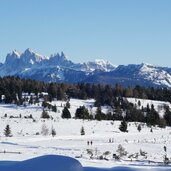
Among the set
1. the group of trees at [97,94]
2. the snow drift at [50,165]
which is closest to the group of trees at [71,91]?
the group of trees at [97,94]

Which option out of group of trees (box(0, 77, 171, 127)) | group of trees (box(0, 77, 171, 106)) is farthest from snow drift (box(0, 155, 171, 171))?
group of trees (box(0, 77, 171, 106))

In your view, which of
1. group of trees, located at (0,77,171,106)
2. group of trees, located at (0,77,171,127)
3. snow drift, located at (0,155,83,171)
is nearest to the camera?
snow drift, located at (0,155,83,171)

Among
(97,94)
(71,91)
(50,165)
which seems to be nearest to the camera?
(50,165)

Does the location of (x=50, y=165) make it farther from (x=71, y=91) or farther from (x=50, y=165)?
(x=71, y=91)

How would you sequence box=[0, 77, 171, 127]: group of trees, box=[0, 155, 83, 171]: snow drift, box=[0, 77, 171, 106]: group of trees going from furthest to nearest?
box=[0, 77, 171, 106]: group of trees → box=[0, 77, 171, 127]: group of trees → box=[0, 155, 83, 171]: snow drift

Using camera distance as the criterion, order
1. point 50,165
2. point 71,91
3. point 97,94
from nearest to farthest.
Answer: point 50,165 < point 71,91 < point 97,94

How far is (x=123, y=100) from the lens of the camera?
476 feet

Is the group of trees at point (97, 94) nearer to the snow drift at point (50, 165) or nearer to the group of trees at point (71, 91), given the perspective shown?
the group of trees at point (71, 91)

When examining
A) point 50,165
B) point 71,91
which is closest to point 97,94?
point 71,91

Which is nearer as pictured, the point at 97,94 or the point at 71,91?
the point at 71,91

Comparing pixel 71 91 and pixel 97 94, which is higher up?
pixel 71 91

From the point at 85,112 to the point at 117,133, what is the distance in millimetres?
35559

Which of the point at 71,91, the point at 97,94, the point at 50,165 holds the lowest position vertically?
the point at 50,165

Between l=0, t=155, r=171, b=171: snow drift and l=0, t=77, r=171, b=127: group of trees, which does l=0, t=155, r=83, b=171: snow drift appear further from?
l=0, t=77, r=171, b=127: group of trees
